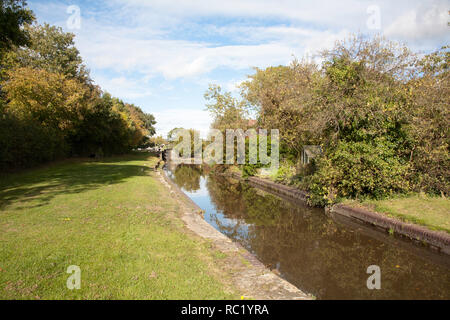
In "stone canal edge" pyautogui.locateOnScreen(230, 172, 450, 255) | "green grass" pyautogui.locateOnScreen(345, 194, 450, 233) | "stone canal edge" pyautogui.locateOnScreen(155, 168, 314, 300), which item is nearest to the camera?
"stone canal edge" pyautogui.locateOnScreen(155, 168, 314, 300)

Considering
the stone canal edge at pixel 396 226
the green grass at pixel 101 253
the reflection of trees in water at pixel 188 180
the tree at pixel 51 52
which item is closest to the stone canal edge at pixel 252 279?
the green grass at pixel 101 253

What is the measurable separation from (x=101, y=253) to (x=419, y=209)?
920cm

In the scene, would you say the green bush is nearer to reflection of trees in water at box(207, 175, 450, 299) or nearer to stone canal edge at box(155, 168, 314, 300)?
reflection of trees in water at box(207, 175, 450, 299)

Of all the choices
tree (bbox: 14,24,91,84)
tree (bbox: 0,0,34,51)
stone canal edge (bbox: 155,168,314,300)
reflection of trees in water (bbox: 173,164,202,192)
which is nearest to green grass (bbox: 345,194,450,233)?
stone canal edge (bbox: 155,168,314,300)

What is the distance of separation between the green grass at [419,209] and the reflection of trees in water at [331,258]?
54.9 inches

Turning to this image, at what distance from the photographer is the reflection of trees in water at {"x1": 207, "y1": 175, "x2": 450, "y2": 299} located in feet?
16.3

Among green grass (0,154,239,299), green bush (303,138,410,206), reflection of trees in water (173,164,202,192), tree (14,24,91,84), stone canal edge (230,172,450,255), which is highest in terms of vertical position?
tree (14,24,91,84)

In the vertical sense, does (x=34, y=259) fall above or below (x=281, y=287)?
above

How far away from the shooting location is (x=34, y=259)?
4480 mm

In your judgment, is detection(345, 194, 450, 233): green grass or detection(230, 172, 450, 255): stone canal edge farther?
detection(345, 194, 450, 233): green grass

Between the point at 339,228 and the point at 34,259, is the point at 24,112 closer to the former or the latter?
the point at 34,259

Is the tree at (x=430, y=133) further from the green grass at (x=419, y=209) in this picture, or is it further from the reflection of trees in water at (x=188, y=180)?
the reflection of trees in water at (x=188, y=180)
